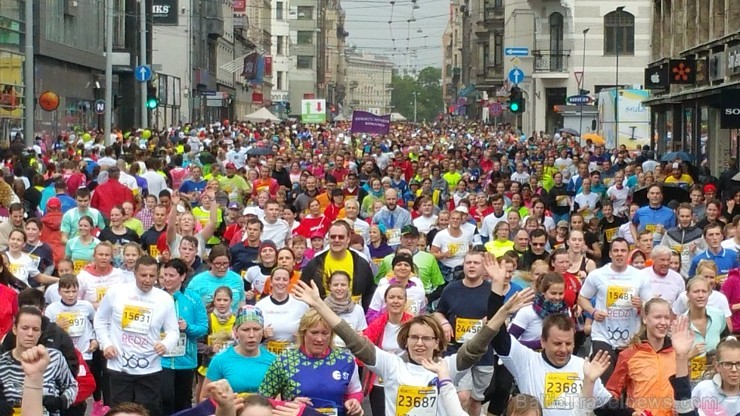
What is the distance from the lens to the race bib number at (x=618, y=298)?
484 inches

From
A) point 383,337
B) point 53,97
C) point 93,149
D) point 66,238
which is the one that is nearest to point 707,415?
point 383,337

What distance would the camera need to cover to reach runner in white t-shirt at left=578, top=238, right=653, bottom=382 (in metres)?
12.2

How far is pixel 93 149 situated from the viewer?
96.8 ft

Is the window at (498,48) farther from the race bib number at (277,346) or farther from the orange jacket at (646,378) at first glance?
the orange jacket at (646,378)

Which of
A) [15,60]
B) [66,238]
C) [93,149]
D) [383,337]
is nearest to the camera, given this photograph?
[383,337]

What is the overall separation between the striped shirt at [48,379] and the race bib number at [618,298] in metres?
4.92

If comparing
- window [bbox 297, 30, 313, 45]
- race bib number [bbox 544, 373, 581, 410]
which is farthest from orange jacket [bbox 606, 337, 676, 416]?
window [bbox 297, 30, 313, 45]

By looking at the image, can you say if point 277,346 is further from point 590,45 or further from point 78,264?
point 590,45

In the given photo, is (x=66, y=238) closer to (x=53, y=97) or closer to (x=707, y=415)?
(x=707, y=415)

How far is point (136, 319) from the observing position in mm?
10734

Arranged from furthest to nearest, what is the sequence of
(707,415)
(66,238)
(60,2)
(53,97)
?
(60,2), (53,97), (66,238), (707,415)

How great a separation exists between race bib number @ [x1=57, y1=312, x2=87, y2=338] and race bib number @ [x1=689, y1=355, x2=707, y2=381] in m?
4.34

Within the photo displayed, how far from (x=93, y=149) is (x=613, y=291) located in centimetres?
1857

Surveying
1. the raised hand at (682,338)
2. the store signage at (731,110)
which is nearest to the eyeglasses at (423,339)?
the raised hand at (682,338)
